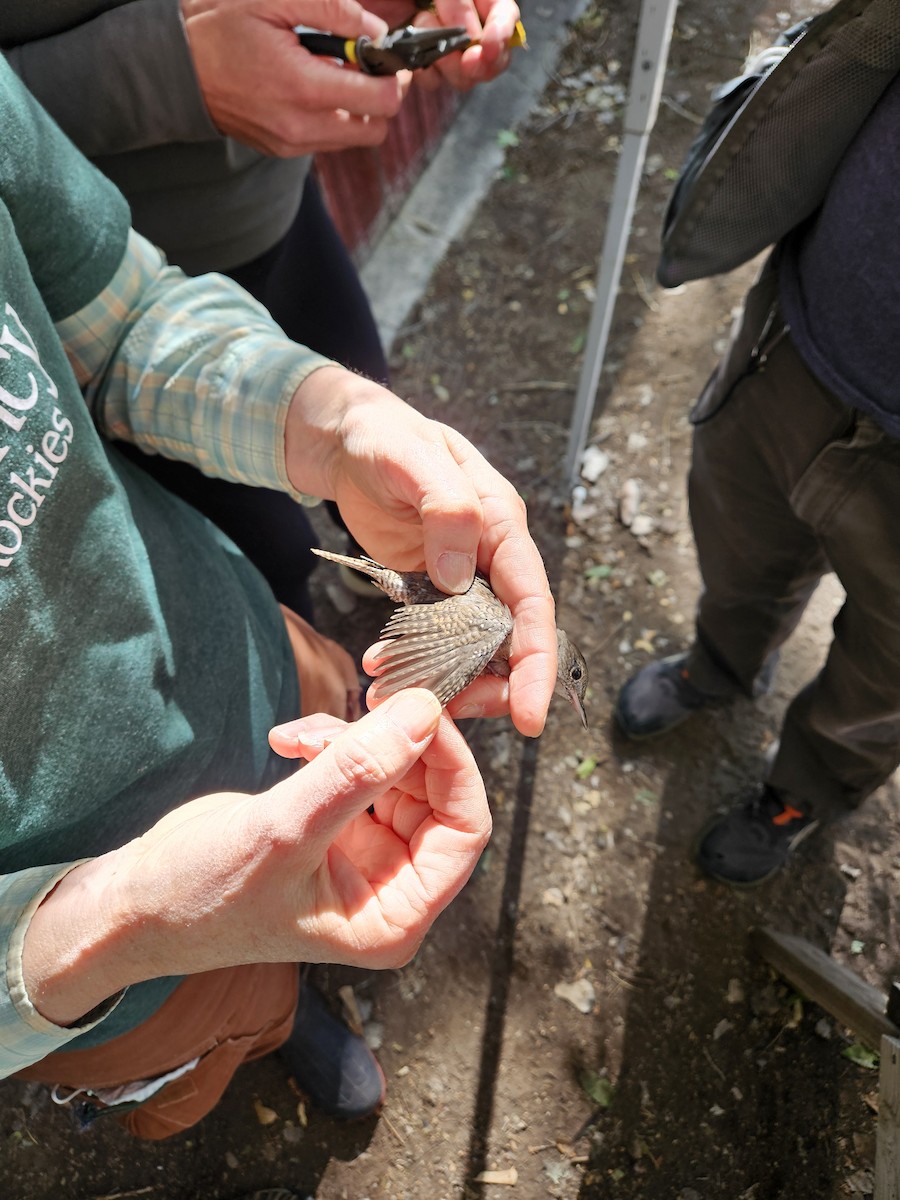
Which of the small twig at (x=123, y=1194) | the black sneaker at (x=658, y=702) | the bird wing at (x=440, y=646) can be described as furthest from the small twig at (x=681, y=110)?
the small twig at (x=123, y=1194)

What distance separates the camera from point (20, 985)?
3.83ft

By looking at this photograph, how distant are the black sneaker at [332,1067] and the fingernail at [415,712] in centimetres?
Answer: 182

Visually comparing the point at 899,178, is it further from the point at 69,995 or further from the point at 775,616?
the point at 69,995

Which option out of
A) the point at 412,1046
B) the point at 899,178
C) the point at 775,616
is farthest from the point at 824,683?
the point at 412,1046

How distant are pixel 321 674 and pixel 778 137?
1786 millimetres

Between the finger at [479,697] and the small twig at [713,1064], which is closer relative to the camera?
the finger at [479,697]

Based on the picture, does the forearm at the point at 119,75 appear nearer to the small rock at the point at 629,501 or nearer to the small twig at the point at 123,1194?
the small rock at the point at 629,501

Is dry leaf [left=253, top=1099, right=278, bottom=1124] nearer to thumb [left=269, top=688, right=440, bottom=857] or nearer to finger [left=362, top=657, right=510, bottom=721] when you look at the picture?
finger [left=362, top=657, right=510, bottom=721]

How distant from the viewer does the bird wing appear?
1556 mm

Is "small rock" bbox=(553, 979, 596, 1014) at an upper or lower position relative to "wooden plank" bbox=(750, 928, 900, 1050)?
lower

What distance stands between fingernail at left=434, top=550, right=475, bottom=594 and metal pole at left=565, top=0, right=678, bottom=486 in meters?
1.92

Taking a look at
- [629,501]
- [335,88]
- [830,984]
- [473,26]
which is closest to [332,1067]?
[830,984]

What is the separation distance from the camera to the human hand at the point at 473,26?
1.92m

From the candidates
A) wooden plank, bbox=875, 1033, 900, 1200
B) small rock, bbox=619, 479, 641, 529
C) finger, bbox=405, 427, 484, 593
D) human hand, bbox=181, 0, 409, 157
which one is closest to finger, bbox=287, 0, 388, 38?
human hand, bbox=181, 0, 409, 157
